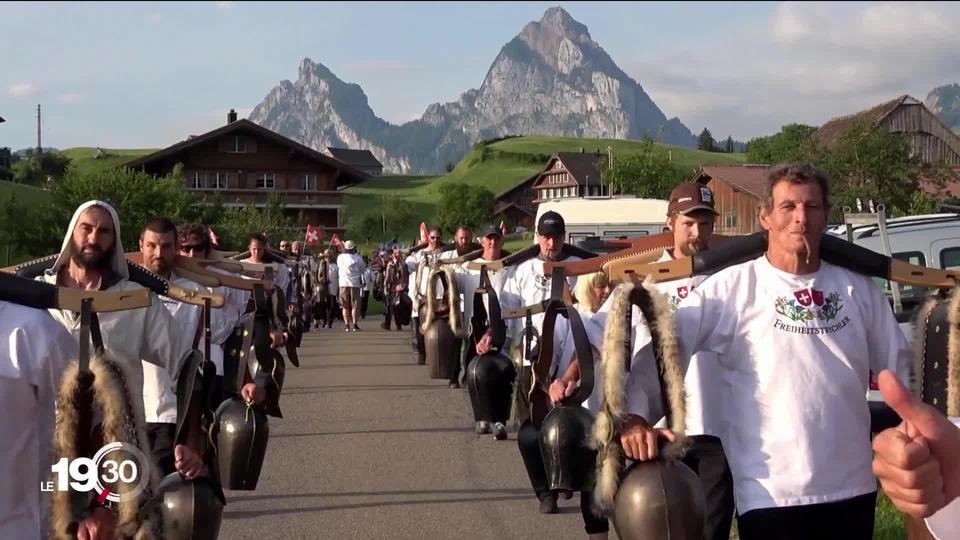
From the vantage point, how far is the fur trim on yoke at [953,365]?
3697 millimetres

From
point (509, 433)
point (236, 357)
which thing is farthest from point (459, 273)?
point (236, 357)

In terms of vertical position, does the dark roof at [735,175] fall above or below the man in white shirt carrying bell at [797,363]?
above

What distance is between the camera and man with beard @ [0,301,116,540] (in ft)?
11.2

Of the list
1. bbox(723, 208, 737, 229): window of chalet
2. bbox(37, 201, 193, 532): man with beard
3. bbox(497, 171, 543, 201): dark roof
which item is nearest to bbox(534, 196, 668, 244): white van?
bbox(37, 201, 193, 532): man with beard

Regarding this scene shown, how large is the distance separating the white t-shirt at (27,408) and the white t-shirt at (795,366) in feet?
6.55

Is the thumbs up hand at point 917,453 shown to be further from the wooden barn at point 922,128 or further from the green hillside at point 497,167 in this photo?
the green hillside at point 497,167

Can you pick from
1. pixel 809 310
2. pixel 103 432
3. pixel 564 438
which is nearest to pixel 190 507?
pixel 103 432

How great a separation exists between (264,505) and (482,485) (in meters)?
1.65

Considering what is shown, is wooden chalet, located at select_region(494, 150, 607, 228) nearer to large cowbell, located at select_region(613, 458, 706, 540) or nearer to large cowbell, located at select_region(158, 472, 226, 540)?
large cowbell, located at select_region(158, 472, 226, 540)

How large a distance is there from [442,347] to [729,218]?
52.2m

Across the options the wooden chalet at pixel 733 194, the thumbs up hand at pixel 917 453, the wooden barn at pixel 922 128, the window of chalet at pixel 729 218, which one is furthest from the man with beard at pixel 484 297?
the wooden barn at pixel 922 128

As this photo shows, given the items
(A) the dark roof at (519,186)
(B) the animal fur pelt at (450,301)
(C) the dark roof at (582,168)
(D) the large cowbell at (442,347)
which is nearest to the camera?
(B) the animal fur pelt at (450,301)

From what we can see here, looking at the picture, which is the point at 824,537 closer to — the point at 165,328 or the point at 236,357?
the point at 165,328

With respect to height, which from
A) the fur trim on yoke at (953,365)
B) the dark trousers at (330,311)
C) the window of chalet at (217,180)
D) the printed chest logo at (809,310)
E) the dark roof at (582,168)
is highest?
the dark roof at (582,168)
